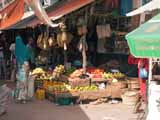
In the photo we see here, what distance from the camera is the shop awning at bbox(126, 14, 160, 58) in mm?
8203

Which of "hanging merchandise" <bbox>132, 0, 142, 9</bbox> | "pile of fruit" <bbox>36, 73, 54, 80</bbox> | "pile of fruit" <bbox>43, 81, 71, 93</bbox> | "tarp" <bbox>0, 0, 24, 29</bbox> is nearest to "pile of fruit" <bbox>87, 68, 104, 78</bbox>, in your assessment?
"pile of fruit" <bbox>43, 81, 71, 93</bbox>

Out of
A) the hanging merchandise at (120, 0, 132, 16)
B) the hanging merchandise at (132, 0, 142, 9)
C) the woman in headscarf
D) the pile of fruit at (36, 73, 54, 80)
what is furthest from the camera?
the pile of fruit at (36, 73, 54, 80)

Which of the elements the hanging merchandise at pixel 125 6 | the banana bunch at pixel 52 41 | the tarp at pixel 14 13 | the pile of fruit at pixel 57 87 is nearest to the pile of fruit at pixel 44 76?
the banana bunch at pixel 52 41

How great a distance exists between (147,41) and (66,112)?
557 centimetres

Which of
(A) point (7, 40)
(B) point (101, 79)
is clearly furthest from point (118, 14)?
(A) point (7, 40)

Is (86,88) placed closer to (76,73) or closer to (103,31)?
(76,73)

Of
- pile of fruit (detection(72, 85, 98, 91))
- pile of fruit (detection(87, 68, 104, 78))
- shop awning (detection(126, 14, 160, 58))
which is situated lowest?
pile of fruit (detection(72, 85, 98, 91))

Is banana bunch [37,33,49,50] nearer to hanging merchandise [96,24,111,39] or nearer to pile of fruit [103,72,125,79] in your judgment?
hanging merchandise [96,24,111,39]

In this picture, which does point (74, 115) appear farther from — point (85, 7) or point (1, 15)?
point (1, 15)

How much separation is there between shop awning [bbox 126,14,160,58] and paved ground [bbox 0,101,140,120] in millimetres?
3774

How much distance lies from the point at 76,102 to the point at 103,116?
2271 mm

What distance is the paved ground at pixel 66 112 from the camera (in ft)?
41.5

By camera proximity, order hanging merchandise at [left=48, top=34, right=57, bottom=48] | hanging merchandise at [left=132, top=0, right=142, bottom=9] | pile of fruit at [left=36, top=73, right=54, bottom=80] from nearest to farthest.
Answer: hanging merchandise at [left=132, top=0, right=142, bottom=9] < pile of fruit at [left=36, top=73, right=54, bottom=80] < hanging merchandise at [left=48, top=34, right=57, bottom=48]

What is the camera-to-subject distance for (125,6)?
16359 mm
